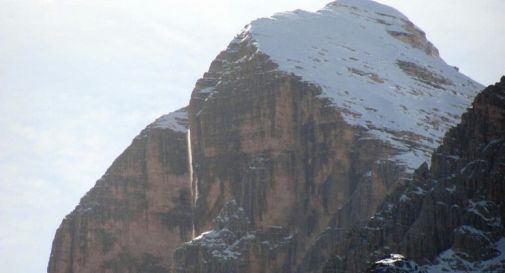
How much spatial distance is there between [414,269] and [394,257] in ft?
19.4

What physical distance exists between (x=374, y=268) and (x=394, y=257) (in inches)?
307

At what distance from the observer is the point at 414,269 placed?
7096 inches

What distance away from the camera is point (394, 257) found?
18600 cm

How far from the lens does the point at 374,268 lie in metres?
178
